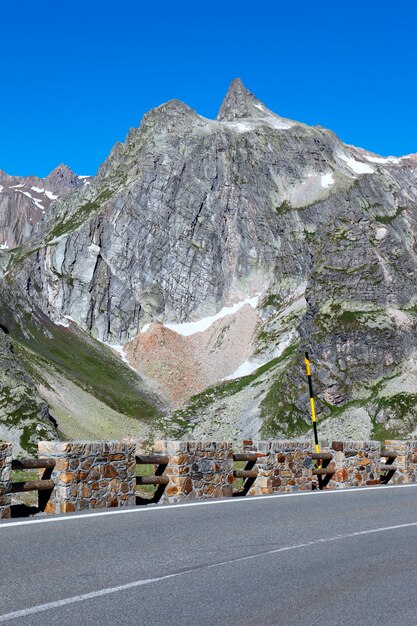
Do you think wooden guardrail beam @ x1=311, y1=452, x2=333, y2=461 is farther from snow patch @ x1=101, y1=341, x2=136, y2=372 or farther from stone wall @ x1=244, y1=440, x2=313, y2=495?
snow patch @ x1=101, y1=341, x2=136, y2=372

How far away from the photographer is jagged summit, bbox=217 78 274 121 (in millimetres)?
166000

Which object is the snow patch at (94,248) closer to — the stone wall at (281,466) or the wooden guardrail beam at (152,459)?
the stone wall at (281,466)

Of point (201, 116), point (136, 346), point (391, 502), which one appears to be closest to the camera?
point (391, 502)

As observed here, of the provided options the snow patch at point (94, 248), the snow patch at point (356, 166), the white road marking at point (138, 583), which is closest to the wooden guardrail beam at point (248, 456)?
the white road marking at point (138, 583)

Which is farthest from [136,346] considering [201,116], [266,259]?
[201,116]

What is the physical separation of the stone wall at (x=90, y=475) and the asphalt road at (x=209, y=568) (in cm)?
99

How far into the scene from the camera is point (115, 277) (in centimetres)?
12406

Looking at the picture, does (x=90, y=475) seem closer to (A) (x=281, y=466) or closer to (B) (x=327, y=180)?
(A) (x=281, y=466)

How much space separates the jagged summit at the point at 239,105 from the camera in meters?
166

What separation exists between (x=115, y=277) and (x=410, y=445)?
103057mm

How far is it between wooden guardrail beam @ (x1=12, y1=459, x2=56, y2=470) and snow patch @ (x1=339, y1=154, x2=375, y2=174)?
141888mm

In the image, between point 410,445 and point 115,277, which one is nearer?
point 410,445

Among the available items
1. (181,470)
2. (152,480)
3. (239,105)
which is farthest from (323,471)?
(239,105)

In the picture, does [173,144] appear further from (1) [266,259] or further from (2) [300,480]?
(2) [300,480]
